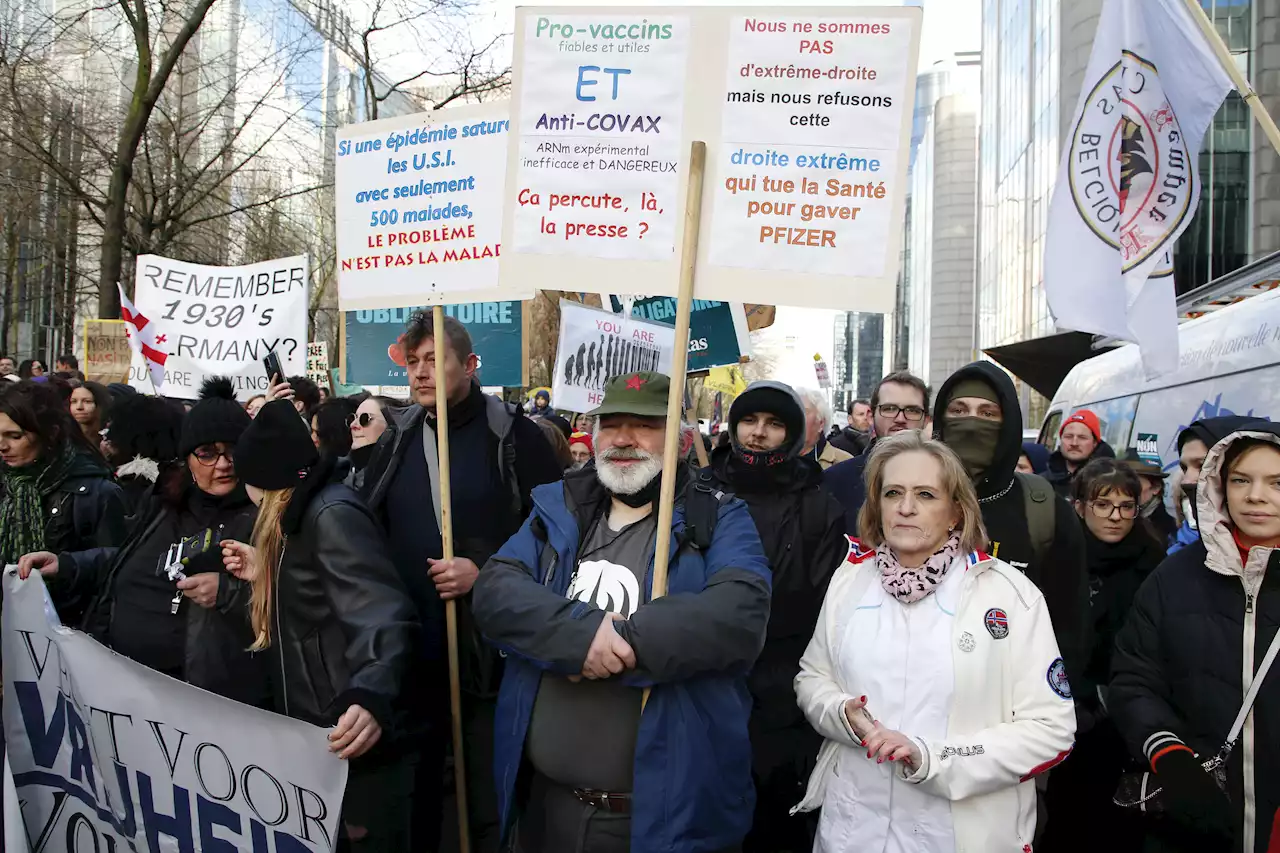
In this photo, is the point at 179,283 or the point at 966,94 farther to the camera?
the point at 966,94

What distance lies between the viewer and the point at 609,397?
3326 mm

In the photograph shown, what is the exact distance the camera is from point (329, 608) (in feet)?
10.7

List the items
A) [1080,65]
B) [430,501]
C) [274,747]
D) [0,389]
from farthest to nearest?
[1080,65] < [0,389] < [430,501] < [274,747]

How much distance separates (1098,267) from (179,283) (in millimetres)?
5838

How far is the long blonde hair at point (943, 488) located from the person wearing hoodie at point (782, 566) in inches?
23.2

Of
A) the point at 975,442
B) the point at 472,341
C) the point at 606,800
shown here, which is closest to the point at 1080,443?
the point at 975,442

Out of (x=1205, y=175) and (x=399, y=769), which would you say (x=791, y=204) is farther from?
(x=1205, y=175)

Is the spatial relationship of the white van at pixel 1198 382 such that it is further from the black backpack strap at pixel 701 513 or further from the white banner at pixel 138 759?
the white banner at pixel 138 759

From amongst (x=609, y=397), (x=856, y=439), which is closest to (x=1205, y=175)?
(x=856, y=439)

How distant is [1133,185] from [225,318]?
5.42 metres

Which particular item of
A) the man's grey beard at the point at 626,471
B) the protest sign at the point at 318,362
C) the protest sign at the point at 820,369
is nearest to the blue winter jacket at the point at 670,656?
the man's grey beard at the point at 626,471

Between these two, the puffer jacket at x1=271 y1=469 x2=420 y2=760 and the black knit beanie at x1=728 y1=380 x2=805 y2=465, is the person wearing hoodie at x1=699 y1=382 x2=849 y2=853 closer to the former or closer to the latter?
the black knit beanie at x1=728 y1=380 x2=805 y2=465

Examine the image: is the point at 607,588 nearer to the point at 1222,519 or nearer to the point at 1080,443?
the point at 1222,519

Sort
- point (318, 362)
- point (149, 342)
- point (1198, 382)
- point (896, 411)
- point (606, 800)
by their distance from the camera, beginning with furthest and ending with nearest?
point (318, 362), point (149, 342), point (1198, 382), point (896, 411), point (606, 800)
